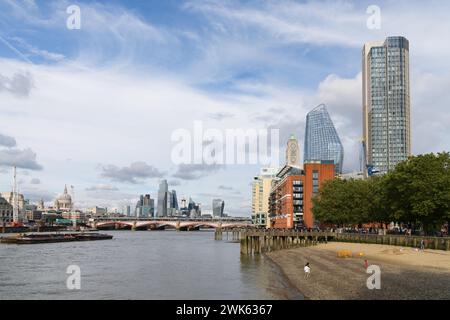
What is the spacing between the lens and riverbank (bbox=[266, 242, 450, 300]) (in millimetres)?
39812

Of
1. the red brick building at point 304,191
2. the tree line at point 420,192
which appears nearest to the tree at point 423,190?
the tree line at point 420,192

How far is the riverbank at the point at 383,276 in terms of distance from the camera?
131 ft

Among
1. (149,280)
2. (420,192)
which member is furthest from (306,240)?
(149,280)

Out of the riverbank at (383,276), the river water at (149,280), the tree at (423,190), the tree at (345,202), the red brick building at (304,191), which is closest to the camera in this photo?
the riverbank at (383,276)

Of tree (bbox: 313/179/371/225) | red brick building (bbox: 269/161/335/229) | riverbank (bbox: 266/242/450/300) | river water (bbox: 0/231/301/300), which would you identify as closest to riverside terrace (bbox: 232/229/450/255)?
riverbank (bbox: 266/242/450/300)

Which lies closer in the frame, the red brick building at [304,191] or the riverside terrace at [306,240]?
the riverside terrace at [306,240]

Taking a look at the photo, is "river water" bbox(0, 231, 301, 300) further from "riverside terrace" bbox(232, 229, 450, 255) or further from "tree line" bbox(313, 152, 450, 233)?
"tree line" bbox(313, 152, 450, 233)

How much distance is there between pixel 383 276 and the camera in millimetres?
49562

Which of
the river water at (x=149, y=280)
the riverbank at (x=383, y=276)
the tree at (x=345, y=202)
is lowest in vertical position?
the river water at (x=149, y=280)

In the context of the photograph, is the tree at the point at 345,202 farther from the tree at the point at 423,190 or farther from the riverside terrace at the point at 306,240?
the tree at the point at 423,190
